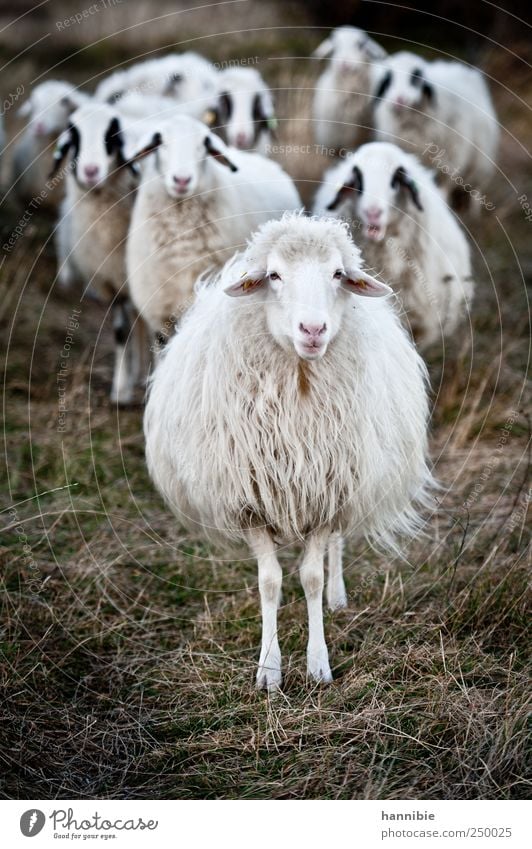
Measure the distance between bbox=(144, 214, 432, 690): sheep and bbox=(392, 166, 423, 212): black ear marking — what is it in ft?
6.22

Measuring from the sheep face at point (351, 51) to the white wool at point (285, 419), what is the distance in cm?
606

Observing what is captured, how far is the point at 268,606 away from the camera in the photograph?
3865 millimetres

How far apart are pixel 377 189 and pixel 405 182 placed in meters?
0.26

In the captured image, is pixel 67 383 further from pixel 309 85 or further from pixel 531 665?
pixel 309 85

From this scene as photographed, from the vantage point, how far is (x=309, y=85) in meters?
11.0

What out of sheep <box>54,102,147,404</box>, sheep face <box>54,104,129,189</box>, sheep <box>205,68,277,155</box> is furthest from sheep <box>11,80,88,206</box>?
sheep face <box>54,104,129,189</box>

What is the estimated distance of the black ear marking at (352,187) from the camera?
5.56 metres

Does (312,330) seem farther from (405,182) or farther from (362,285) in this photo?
(405,182)

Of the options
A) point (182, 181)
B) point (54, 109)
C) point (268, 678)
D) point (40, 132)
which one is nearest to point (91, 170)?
point (182, 181)

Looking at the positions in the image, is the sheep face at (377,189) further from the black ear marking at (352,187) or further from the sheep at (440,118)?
the sheep at (440,118)

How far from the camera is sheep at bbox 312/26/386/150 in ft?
29.1

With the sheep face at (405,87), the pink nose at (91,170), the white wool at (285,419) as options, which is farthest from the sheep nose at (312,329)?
the sheep face at (405,87)

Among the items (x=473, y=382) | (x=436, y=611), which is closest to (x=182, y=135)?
(x=473, y=382)

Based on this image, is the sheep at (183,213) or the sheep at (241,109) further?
the sheep at (241,109)
